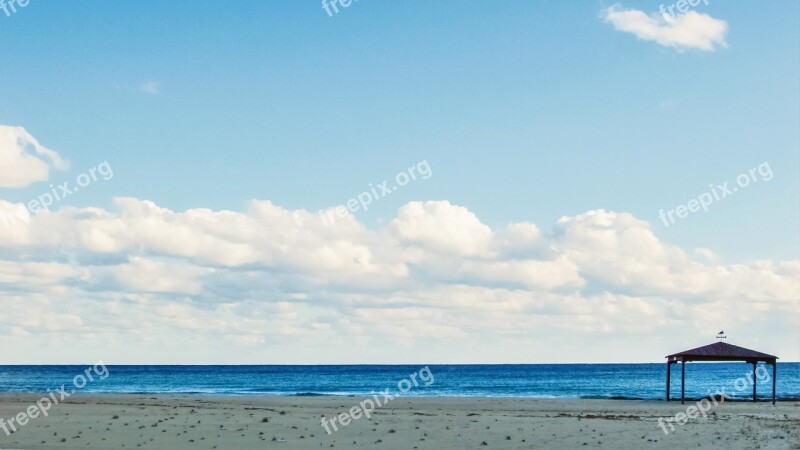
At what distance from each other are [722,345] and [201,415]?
28.9 m

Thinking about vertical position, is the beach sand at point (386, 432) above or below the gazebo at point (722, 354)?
below

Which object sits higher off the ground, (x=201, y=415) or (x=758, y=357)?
(x=758, y=357)

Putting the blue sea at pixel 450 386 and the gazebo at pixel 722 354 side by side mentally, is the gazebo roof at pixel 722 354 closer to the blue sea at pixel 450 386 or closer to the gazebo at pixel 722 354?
the gazebo at pixel 722 354

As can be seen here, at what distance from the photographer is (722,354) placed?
43719 millimetres

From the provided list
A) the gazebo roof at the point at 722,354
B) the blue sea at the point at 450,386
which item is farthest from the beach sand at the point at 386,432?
the blue sea at the point at 450,386

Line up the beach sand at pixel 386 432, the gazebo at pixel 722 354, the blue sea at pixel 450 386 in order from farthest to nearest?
the blue sea at pixel 450 386 → the gazebo at pixel 722 354 → the beach sand at pixel 386 432

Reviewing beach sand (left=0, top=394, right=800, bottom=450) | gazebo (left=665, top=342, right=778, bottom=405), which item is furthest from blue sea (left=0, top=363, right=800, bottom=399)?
beach sand (left=0, top=394, right=800, bottom=450)

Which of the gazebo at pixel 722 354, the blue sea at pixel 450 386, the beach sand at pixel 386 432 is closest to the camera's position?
the beach sand at pixel 386 432

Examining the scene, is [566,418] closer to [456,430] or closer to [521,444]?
[456,430]

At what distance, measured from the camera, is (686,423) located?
26.6 metres

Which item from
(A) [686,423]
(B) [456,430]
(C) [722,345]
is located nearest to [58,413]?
(B) [456,430]

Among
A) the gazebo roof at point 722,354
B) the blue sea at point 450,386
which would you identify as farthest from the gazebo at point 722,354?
the blue sea at point 450,386

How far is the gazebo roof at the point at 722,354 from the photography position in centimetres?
4350

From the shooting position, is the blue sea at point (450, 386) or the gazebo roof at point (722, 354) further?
the blue sea at point (450, 386)
